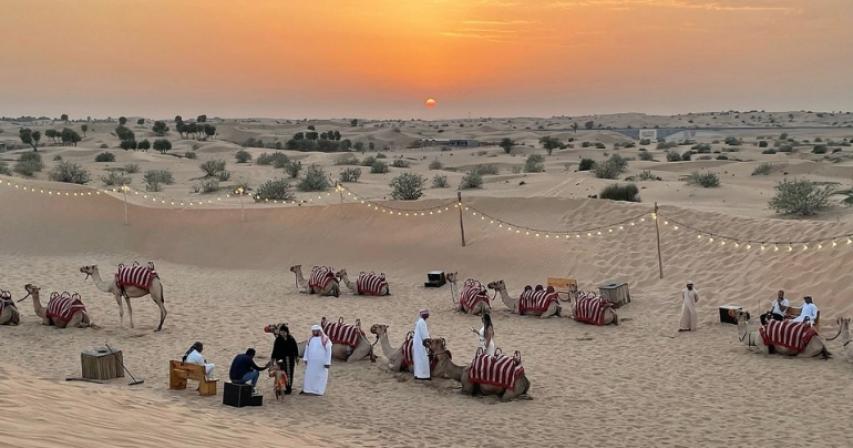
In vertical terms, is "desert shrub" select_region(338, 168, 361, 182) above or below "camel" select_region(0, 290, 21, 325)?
above

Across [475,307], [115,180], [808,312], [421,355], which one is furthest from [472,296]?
[115,180]

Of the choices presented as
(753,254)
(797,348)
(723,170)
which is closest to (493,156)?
(723,170)

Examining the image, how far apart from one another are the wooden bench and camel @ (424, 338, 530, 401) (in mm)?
3537

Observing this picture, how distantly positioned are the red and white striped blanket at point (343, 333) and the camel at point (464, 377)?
201cm

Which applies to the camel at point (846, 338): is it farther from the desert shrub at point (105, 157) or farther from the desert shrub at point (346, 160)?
the desert shrub at point (105, 157)

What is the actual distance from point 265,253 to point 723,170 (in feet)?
95.6

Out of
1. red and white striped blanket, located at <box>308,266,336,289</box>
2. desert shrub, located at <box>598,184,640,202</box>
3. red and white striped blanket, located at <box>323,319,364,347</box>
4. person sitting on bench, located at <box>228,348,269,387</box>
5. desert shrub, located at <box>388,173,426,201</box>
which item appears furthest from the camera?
desert shrub, located at <box>388,173,426,201</box>

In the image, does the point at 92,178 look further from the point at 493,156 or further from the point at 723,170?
the point at 723,170

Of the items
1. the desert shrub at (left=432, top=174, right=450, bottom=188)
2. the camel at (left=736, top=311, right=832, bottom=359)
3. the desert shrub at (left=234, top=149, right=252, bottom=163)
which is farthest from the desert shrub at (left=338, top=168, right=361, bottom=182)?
the camel at (left=736, top=311, right=832, bottom=359)

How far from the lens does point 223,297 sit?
2170cm

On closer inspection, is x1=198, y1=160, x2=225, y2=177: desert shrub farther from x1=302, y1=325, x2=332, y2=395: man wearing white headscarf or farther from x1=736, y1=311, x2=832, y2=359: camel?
x1=736, y1=311, x2=832, y2=359: camel

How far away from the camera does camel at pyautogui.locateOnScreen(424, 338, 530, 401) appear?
12.7m

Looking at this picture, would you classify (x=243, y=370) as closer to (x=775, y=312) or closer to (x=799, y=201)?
(x=775, y=312)

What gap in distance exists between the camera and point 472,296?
62.8 ft
